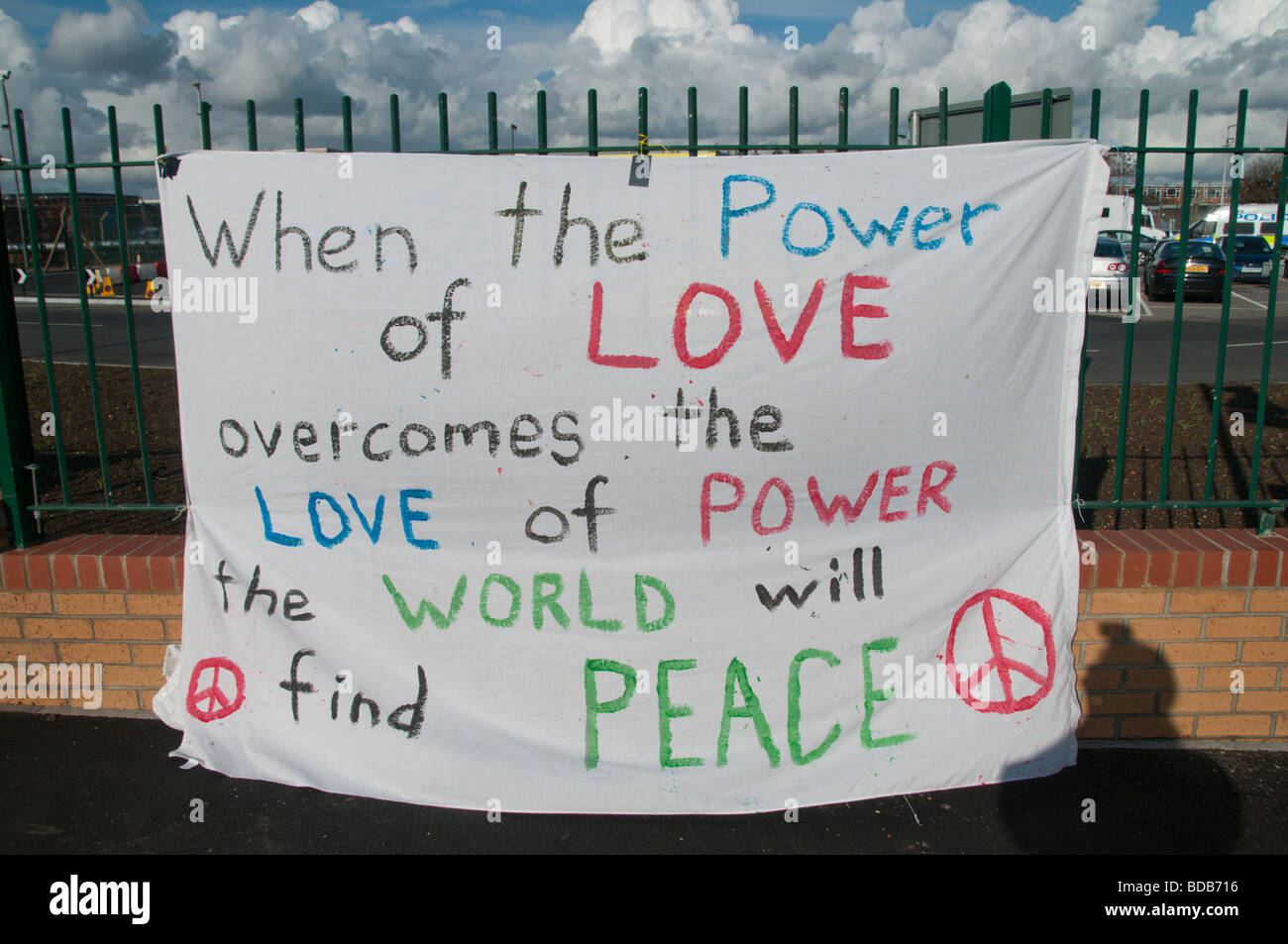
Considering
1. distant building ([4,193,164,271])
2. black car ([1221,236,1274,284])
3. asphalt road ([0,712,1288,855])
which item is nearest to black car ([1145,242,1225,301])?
black car ([1221,236,1274,284])

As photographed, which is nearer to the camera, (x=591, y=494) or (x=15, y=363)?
(x=591, y=494)

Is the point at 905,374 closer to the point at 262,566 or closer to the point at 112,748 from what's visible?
the point at 262,566

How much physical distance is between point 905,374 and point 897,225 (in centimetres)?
44

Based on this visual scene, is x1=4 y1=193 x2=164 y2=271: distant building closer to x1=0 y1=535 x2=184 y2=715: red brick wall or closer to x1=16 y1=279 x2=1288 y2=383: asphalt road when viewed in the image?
x1=16 y1=279 x2=1288 y2=383: asphalt road

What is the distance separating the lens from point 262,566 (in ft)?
9.94

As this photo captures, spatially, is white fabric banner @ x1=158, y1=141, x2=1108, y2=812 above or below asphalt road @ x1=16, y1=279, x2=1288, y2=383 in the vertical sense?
above

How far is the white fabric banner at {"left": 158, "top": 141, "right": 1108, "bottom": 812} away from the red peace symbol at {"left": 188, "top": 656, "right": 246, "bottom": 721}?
115mm

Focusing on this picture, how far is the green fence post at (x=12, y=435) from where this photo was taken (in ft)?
11.4

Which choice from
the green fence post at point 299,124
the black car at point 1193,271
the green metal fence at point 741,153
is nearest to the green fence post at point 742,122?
the green metal fence at point 741,153

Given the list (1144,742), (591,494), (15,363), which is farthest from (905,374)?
(15,363)

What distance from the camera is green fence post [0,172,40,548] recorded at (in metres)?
3.48

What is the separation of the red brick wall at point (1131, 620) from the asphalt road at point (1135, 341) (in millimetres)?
5808

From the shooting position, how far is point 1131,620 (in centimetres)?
329

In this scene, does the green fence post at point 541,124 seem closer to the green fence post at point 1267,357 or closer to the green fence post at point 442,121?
the green fence post at point 442,121
